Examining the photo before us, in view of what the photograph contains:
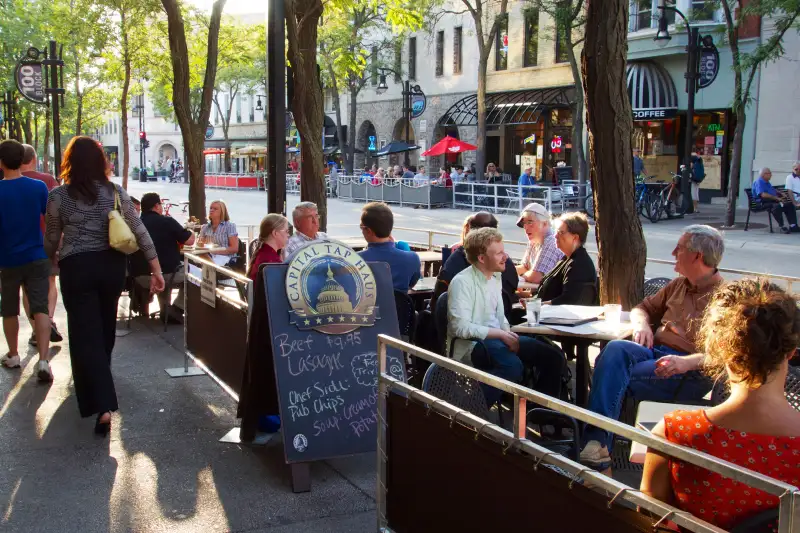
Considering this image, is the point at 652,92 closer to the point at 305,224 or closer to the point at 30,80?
the point at 30,80

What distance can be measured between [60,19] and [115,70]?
7.99ft

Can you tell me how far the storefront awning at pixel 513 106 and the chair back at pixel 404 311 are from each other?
2700 cm

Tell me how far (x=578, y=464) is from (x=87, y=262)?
13.2ft

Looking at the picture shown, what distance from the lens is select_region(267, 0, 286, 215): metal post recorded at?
7882 millimetres

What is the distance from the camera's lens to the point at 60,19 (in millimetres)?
24141

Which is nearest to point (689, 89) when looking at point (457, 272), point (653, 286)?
point (653, 286)

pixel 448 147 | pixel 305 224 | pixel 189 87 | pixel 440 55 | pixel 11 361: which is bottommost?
pixel 11 361

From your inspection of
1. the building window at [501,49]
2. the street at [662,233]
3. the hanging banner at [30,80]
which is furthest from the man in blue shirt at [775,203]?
the building window at [501,49]

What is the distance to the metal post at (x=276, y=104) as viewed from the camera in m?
7.88

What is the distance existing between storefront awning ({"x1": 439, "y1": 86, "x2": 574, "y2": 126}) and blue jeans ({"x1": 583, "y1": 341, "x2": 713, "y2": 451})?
28323 millimetres

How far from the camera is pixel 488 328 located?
5367mm

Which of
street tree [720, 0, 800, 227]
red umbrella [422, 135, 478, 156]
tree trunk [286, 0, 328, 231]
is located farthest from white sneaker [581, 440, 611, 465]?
red umbrella [422, 135, 478, 156]

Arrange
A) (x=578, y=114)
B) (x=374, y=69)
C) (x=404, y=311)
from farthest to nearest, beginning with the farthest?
1. (x=374, y=69)
2. (x=578, y=114)
3. (x=404, y=311)

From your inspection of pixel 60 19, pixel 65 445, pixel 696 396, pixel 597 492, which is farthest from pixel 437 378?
pixel 60 19
